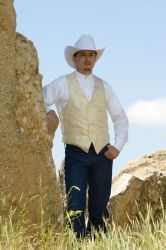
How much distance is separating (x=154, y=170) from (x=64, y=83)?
10.4 ft

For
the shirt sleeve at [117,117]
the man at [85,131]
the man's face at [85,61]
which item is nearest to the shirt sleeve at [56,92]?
the man at [85,131]

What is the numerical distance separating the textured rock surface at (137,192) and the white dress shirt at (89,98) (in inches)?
89.3

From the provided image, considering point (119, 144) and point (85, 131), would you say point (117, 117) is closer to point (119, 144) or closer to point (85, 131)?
point (119, 144)

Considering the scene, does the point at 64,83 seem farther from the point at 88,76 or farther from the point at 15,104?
the point at 15,104

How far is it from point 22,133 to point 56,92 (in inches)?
25.2

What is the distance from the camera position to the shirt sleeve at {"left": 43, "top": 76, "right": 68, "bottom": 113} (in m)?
5.32

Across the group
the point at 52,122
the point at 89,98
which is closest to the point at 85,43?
the point at 89,98

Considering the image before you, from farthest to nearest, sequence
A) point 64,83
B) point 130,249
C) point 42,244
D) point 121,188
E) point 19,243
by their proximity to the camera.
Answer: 1. point 121,188
2. point 64,83
3. point 42,244
4. point 19,243
5. point 130,249

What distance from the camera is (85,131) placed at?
5402 millimetres

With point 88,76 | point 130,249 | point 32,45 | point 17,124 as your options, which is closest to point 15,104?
point 17,124

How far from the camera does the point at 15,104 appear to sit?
4.89 meters

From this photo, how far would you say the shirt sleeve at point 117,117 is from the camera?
5.71m

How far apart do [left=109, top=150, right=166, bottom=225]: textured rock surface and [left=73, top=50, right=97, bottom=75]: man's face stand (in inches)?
106

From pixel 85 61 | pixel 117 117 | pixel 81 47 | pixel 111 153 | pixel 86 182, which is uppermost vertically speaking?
pixel 81 47
